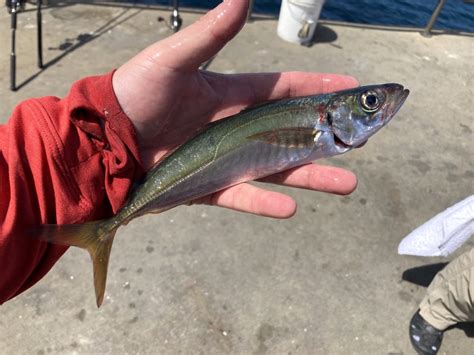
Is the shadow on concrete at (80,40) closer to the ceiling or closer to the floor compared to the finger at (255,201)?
closer to the floor

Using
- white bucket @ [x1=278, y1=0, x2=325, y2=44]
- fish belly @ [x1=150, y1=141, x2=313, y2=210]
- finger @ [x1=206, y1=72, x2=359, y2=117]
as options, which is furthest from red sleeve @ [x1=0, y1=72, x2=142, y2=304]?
white bucket @ [x1=278, y1=0, x2=325, y2=44]

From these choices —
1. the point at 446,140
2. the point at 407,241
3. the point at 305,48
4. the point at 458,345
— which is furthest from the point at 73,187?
the point at 305,48

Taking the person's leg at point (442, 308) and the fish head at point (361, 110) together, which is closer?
the fish head at point (361, 110)

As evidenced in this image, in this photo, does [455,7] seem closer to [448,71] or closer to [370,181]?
[448,71]

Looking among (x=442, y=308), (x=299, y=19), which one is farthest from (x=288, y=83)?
(x=299, y=19)

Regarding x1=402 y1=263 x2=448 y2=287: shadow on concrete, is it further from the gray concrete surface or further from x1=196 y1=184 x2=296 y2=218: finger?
x1=196 y1=184 x2=296 y2=218: finger

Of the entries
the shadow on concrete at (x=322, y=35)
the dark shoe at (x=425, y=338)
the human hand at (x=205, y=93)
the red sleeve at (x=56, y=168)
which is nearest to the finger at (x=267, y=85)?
the human hand at (x=205, y=93)

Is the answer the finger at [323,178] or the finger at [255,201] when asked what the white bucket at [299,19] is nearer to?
the finger at [323,178]
